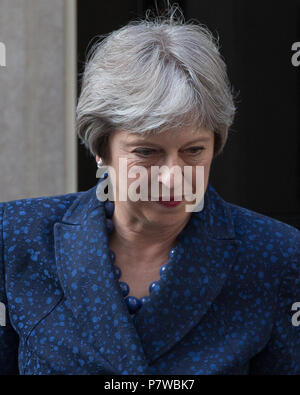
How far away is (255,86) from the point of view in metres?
3.55

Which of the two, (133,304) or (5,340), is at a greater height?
(133,304)

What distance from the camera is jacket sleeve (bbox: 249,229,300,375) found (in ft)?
6.62

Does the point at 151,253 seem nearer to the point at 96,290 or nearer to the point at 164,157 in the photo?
the point at 96,290

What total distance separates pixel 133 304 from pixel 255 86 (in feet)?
6.00

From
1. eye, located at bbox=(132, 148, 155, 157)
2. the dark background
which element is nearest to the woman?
eye, located at bbox=(132, 148, 155, 157)

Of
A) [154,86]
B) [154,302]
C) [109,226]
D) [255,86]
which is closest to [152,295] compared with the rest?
[154,302]

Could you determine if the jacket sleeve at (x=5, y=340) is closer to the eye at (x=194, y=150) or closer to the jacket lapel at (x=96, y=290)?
the jacket lapel at (x=96, y=290)

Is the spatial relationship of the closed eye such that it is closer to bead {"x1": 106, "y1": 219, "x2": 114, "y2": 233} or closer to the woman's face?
the woman's face

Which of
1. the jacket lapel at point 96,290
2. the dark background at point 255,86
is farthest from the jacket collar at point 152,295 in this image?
the dark background at point 255,86

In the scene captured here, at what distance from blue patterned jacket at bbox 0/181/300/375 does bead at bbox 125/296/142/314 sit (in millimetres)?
21

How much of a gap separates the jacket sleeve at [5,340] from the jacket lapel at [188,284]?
35cm

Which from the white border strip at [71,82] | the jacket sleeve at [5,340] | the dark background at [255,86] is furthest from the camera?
the white border strip at [71,82]

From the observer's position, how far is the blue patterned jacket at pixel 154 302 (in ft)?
6.36
